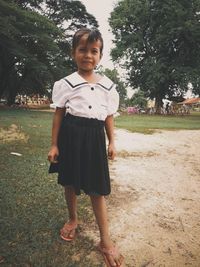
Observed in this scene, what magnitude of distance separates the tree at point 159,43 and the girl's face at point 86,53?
30.8m

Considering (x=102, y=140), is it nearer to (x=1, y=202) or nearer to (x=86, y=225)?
(x=86, y=225)

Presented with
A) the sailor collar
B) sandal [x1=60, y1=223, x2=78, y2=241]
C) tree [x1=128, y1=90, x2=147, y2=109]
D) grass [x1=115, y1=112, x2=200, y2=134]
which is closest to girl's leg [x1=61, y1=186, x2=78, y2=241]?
sandal [x1=60, y1=223, x2=78, y2=241]

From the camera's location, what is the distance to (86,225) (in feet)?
10.3

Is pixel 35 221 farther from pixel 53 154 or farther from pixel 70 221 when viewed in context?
pixel 53 154

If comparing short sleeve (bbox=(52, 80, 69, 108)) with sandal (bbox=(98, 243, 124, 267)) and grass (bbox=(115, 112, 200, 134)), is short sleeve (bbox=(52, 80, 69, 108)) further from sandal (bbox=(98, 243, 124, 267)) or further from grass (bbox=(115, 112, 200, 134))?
grass (bbox=(115, 112, 200, 134))

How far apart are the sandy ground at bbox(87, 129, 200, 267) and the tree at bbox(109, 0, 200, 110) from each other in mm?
27813

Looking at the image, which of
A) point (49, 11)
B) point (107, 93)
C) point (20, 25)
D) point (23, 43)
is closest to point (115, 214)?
point (107, 93)

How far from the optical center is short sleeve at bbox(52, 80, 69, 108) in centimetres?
259

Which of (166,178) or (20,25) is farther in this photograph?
(20,25)

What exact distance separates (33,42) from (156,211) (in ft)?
91.0

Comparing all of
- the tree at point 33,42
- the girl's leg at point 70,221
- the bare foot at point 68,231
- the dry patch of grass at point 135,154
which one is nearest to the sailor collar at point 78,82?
the girl's leg at point 70,221

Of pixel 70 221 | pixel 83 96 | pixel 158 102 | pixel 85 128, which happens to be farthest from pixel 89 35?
pixel 158 102

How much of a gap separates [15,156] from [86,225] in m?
3.39

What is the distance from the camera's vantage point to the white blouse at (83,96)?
2.56 m
